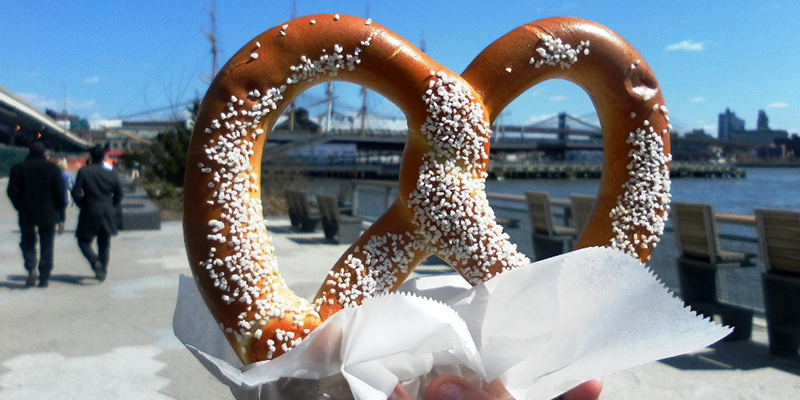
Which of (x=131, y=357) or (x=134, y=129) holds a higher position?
(x=134, y=129)

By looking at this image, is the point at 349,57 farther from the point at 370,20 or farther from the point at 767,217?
the point at 767,217

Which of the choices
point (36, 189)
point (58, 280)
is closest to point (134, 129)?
point (58, 280)

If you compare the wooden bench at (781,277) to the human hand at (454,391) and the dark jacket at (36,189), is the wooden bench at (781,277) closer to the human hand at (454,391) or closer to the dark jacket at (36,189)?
the human hand at (454,391)

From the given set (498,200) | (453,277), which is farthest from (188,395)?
(498,200)

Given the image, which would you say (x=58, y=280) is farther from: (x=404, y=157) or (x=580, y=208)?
(x=404, y=157)

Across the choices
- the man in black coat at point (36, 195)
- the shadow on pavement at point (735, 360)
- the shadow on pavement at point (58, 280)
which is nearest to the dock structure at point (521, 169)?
the shadow on pavement at point (58, 280)

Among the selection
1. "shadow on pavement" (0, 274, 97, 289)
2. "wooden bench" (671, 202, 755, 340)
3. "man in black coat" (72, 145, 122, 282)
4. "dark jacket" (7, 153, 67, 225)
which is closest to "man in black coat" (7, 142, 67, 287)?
"dark jacket" (7, 153, 67, 225)

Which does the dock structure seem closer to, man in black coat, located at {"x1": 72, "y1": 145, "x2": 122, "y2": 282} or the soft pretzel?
man in black coat, located at {"x1": 72, "y1": 145, "x2": 122, "y2": 282}
